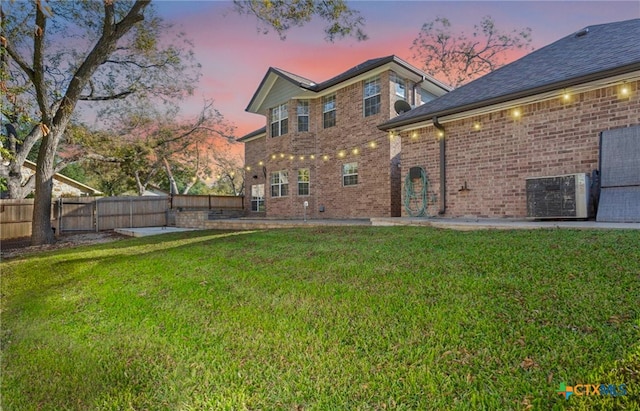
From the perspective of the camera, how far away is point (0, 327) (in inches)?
136

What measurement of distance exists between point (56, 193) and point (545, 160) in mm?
29395

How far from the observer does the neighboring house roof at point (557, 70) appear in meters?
5.75

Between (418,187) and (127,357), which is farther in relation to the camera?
(418,187)

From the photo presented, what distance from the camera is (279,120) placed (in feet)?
48.0

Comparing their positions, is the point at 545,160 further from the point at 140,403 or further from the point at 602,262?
the point at 140,403

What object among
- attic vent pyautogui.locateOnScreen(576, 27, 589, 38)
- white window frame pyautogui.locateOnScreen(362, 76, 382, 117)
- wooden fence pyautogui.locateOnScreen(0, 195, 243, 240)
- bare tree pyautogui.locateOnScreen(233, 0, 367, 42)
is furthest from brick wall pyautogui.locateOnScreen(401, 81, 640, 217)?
wooden fence pyautogui.locateOnScreen(0, 195, 243, 240)

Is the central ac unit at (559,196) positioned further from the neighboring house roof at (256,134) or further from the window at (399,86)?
the neighboring house roof at (256,134)

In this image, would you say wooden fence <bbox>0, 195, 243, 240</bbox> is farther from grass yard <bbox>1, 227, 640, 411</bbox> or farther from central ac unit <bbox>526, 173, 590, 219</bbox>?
central ac unit <bbox>526, 173, 590, 219</bbox>

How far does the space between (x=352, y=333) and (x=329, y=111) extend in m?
11.8

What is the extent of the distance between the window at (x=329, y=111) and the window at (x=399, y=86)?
110 inches

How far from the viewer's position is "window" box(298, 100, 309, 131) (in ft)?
45.0

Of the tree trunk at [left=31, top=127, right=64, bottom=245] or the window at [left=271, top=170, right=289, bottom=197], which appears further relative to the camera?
the window at [left=271, top=170, right=289, bottom=197]

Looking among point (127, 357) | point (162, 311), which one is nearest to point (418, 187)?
point (162, 311)

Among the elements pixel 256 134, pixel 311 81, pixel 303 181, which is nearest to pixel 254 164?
pixel 256 134
